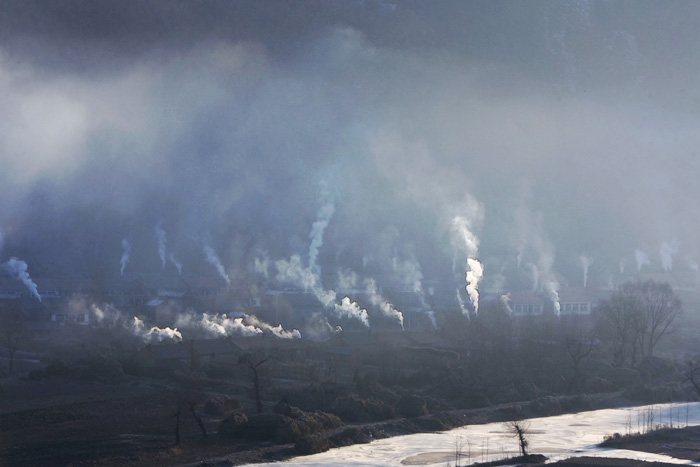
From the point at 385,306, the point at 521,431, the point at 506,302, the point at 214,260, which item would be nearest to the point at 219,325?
the point at 385,306

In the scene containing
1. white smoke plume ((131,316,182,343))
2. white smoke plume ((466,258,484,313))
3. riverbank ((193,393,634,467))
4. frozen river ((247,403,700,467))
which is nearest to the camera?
riverbank ((193,393,634,467))

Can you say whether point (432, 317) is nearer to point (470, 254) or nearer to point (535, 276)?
point (535, 276)

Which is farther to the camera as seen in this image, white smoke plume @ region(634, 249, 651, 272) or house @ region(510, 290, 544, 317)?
white smoke plume @ region(634, 249, 651, 272)

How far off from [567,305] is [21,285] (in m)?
34.0

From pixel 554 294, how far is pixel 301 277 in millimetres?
17017

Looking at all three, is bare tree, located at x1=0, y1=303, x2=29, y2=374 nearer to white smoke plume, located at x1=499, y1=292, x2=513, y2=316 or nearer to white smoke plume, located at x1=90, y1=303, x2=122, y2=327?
white smoke plume, located at x1=90, y1=303, x2=122, y2=327

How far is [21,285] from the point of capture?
2100 inches

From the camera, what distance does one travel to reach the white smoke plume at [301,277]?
168 feet

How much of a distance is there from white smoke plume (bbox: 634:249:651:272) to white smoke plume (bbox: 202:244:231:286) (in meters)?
33.5

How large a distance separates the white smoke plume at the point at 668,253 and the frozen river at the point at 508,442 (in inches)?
1657

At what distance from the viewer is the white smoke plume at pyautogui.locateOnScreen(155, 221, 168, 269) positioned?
69800 millimetres

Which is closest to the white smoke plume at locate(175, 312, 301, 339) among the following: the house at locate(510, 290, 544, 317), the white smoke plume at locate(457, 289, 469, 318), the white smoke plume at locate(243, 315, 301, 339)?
the white smoke plume at locate(243, 315, 301, 339)

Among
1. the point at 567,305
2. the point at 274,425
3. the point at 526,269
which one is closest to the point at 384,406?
the point at 274,425

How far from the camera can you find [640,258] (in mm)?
72188
